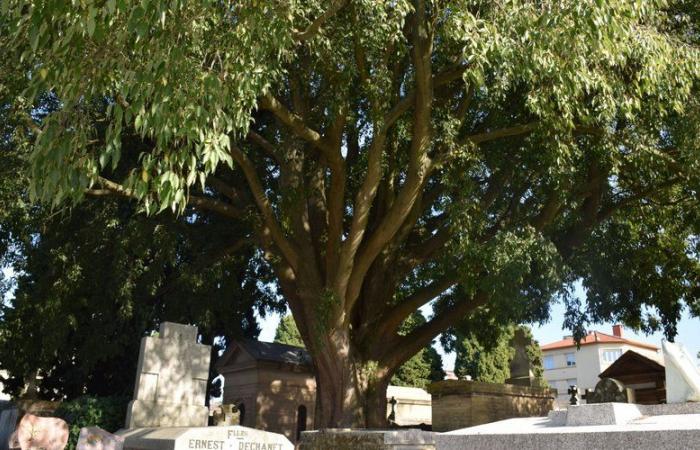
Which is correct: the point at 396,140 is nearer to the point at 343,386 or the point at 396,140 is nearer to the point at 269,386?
the point at 343,386

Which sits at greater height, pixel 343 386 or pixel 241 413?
pixel 343 386

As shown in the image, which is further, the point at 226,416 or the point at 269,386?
the point at 269,386

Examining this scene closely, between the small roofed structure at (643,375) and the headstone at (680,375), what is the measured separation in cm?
1318

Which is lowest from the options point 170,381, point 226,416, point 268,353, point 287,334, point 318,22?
point 226,416

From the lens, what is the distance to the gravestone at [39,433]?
6270 millimetres

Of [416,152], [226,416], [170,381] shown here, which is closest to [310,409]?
[226,416]

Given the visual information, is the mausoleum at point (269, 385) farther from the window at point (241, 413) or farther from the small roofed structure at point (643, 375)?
the small roofed structure at point (643, 375)

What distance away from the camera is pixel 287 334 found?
109 ft

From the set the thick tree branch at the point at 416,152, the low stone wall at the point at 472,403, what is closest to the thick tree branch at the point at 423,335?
the thick tree branch at the point at 416,152

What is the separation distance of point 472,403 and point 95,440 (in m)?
9.67

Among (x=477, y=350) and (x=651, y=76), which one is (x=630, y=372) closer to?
(x=651, y=76)

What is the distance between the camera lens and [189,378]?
11.3 meters

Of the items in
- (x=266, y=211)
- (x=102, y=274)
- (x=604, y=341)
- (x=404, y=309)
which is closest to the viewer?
(x=266, y=211)

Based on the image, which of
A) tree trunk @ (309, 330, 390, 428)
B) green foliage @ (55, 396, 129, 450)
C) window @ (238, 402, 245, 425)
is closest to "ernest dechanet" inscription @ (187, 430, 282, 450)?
tree trunk @ (309, 330, 390, 428)
